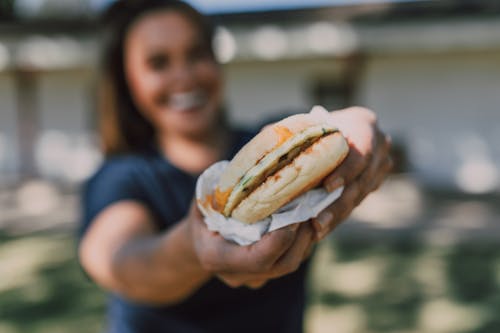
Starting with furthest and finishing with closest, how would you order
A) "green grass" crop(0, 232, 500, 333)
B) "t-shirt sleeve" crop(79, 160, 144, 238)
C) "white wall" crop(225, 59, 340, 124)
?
"white wall" crop(225, 59, 340, 124), "green grass" crop(0, 232, 500, 333), "t-shirt sleeve" crop(79, 160, 144, 238)

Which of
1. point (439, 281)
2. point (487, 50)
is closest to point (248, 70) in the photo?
point (487, 50)

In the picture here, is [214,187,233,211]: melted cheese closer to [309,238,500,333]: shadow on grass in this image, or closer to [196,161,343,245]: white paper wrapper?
[196,161,343,245]: white paper wrapper

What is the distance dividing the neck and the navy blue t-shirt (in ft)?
0.37

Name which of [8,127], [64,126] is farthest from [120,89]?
[8,127]

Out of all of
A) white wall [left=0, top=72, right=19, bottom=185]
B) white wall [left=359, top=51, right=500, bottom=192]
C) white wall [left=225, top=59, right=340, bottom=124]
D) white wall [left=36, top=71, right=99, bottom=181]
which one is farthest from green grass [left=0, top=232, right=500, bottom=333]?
white wall [left=0, top=72, right=19, bottom=185]

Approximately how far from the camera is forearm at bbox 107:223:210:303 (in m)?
1.48

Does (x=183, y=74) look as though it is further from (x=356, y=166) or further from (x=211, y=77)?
(x=356, y=166)

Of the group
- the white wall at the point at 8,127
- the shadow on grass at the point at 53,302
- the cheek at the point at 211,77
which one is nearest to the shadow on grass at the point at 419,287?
the shadow on grass at the point at 53,302

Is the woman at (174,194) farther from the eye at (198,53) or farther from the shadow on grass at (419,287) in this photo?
the shadow on grass at (419,287)

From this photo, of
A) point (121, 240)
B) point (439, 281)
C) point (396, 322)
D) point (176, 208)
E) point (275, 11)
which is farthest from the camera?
point (275, 11)

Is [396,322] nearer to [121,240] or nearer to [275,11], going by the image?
[121,240]

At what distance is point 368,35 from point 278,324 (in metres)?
10.4

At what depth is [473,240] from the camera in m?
7.51

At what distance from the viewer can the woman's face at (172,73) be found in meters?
2.00
